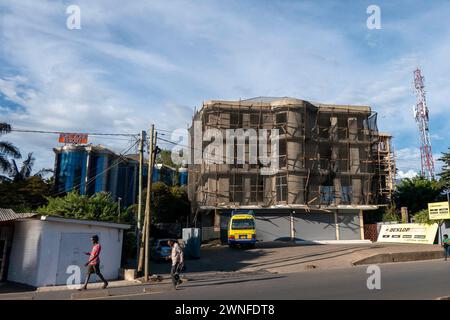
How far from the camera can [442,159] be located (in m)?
43.3

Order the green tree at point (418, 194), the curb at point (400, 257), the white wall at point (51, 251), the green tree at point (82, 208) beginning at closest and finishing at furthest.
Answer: the white wall at point (51, 251) < the green tree at point (82, 208) < the curb at point (400, 257) < the green tree at point (418, 194)

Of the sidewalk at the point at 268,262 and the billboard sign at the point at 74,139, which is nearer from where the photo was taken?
the sidewalk at the point at 268,262

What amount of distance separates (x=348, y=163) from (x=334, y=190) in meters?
3.46

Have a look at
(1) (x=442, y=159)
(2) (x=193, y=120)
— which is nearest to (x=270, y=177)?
(2) (x=193, y=120)

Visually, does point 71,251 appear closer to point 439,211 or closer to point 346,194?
point 439,211

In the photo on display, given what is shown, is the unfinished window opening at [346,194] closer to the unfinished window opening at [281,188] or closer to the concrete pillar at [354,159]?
the concrete pillar at [354,159]

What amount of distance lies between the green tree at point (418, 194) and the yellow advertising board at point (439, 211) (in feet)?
49.7

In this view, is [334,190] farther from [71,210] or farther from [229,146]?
[71,210]

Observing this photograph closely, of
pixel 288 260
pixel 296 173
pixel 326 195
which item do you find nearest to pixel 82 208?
pixel 288 260

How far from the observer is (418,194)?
4516 centimetres

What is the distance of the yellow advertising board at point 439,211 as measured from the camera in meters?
29.4

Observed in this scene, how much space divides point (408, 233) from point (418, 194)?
13827 mm

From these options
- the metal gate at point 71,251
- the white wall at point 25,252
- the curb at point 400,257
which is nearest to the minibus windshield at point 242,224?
the curb at point 400,257

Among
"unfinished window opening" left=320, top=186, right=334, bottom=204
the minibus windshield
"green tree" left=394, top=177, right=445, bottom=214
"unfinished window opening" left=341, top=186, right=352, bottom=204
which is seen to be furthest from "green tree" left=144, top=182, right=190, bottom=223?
"green tree" left=394, top=177, right=445, bottom=214
